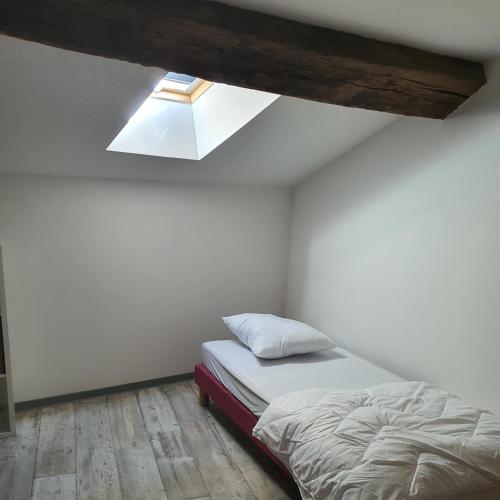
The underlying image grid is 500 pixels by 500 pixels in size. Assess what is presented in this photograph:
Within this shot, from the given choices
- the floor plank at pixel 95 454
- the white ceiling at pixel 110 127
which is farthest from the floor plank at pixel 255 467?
the white ceiling at pixel 110 127

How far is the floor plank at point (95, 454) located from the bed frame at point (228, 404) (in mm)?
646

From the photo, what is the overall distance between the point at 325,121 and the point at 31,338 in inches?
91.4

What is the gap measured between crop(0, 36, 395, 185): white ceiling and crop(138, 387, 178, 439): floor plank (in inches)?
62.0

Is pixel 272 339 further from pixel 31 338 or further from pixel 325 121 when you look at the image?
pixel 31 338

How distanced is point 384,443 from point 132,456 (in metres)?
1.47

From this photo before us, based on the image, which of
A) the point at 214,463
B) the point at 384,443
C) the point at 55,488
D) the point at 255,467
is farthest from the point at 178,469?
the point at 384,443

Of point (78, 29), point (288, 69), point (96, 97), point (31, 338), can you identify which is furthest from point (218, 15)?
point (31, 338)

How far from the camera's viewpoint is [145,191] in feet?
10.2

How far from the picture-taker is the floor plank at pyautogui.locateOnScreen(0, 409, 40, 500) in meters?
2.13

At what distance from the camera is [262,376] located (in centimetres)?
250

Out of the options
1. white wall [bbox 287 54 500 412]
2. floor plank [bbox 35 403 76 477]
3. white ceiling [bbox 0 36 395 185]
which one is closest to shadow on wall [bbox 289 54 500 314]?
white wall [bbox 287 54 500 412]

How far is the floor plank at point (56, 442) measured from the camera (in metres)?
2.31

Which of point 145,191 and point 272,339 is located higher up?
point 145,191

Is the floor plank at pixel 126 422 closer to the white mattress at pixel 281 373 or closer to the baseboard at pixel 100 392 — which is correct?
the baseboard at pixel 100 392
